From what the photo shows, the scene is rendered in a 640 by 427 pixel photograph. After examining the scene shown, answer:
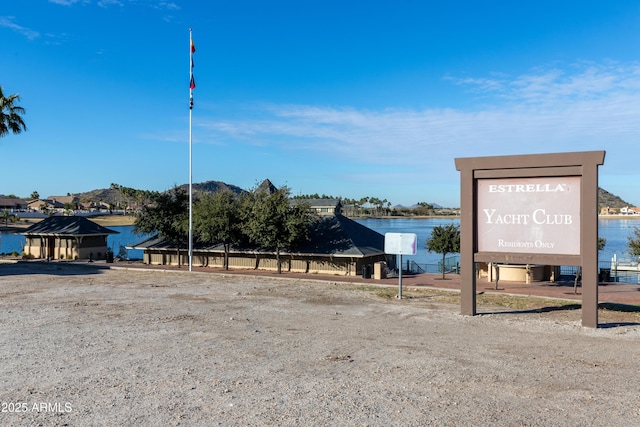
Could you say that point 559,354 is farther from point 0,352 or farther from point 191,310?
point 0,352

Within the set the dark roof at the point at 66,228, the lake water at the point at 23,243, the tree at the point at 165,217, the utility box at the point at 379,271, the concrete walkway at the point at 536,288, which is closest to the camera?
the concrete walkway at the point at 536,288

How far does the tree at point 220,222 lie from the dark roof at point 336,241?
129 centimetres

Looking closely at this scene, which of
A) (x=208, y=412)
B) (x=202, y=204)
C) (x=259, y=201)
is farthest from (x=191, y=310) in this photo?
(x=202, y=204)

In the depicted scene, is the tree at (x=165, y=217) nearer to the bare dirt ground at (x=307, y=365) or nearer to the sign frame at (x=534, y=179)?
the bare dirt ground at (x=307, y=365)

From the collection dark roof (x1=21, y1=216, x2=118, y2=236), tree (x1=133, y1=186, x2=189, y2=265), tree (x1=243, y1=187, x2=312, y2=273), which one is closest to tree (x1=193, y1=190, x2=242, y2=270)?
tree (x1=243, y1=187, x2=312, y2=273)

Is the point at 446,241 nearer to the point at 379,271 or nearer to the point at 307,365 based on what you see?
the point at 379,271

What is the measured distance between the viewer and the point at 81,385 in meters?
9.66

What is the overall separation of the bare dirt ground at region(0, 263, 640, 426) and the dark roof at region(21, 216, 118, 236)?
2703 cm

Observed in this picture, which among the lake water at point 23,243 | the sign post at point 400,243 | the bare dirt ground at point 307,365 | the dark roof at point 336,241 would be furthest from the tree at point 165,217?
the sign post at point 400,243

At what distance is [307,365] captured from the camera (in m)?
11.2

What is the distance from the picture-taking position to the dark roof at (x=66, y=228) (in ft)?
150

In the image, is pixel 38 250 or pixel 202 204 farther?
pixel 38 250

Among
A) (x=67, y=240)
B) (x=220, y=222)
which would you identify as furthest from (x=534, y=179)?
→ (x=67, y=240)

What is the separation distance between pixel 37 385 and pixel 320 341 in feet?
22.2
